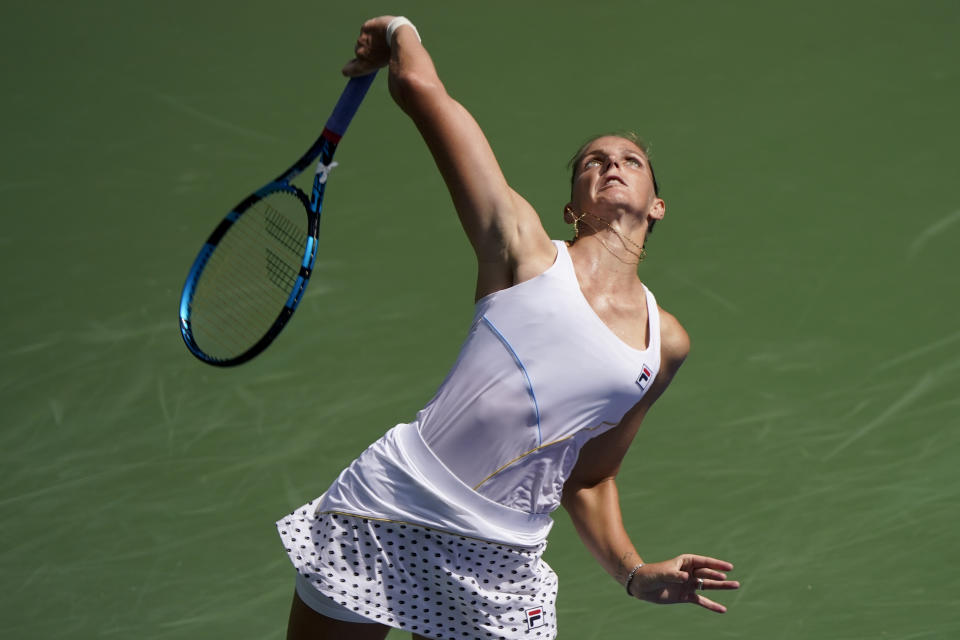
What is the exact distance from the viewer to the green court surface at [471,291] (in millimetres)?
4504

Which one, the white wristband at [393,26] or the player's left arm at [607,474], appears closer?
the white wristband at [393,26]

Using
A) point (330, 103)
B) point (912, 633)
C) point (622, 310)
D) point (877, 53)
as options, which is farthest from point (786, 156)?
point (622, 310)

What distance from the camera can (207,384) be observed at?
5.31m

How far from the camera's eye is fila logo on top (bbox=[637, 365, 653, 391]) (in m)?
3.09

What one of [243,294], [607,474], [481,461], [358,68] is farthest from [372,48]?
[243,294]

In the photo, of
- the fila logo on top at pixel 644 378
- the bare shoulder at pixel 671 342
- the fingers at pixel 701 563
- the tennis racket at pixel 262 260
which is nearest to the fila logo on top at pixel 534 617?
the fingers at pixel 701 563

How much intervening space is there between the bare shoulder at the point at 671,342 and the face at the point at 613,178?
0.30 m

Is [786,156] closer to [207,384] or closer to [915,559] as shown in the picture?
[915,559]

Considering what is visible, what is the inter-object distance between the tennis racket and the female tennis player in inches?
23.2

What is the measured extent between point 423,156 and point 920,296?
8.25 feet

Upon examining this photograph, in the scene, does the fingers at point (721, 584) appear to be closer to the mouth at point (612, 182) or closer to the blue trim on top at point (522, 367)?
the blue trim on top at point (522, 367)

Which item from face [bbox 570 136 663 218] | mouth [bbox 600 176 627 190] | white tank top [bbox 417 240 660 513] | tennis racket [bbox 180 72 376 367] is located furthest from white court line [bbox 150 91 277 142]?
white tank top [bbox 417 240 660 513]

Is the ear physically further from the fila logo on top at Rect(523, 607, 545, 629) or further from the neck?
the fila logo on top at Rect(523, 607, 545, 629)

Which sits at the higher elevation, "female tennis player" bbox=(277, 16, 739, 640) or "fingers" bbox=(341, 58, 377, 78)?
"fingers" bbox=(341, 58, 377, 78)
